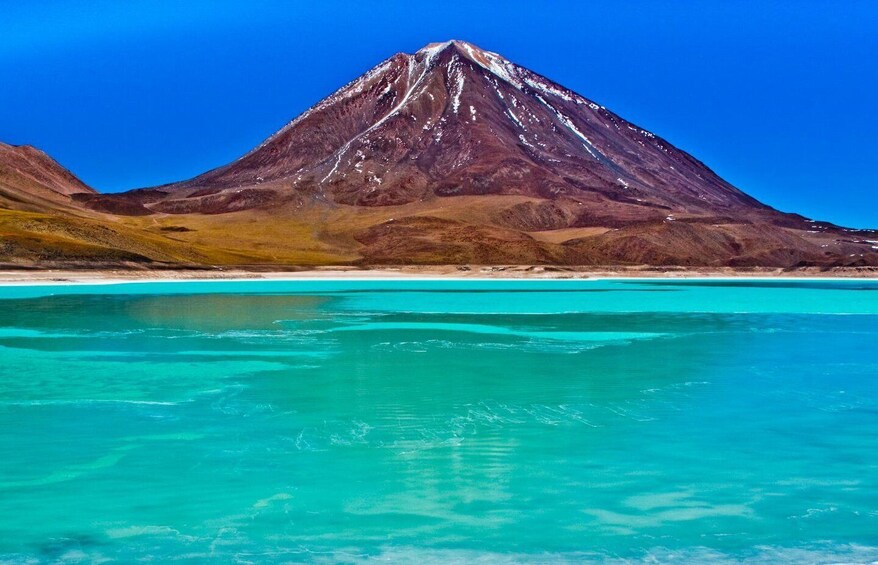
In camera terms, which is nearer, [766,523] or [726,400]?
[766,523]

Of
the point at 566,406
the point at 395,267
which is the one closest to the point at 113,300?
the point at 566,406

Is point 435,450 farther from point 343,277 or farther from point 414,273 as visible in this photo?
point 414,273

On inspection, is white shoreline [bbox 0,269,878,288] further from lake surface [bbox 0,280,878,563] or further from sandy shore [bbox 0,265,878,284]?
lake surface [bbox 0,280,878,563]

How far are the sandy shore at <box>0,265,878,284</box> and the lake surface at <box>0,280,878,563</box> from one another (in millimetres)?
54758

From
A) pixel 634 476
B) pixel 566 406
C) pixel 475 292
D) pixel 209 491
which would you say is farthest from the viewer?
pixel 475 292

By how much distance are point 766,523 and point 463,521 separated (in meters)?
3.73

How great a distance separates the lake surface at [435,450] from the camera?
11.3 meters

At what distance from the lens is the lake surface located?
37.2 ft

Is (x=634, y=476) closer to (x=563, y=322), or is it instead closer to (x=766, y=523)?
(x=766, y=523)

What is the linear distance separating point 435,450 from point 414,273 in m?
103

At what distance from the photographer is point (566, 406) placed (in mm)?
20062

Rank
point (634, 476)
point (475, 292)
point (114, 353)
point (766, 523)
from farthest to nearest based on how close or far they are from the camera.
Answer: point (475, 292) < point (114, 353) < point (634, 476) < point (766, 523)

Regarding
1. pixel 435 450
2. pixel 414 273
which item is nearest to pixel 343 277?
pixel 414 273

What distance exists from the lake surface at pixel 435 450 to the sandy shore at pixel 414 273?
54758 millimetres
